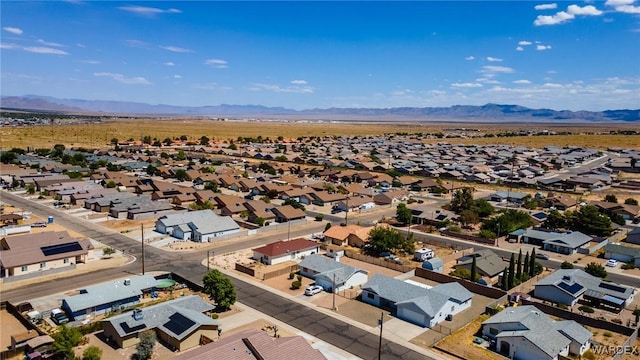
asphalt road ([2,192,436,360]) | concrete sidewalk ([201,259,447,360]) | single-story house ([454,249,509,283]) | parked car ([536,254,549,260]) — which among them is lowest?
concrete sidewalk ([201,259,447,360])

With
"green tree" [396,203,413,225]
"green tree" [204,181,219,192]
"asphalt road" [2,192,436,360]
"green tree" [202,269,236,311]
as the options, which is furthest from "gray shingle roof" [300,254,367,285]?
"green tree" [204,181,219,192]

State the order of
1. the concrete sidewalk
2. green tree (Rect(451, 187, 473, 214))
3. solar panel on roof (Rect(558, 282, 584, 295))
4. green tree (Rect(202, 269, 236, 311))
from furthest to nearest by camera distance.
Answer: green tree (Rect(451, 187, 473, 214)) < solar panel on roof (Rect(558, 282, 584, 295)) < green tree (Rect(202, 269, 236, 311)) < the concrete sidewalk

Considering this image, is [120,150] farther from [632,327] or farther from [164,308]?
[632,327]

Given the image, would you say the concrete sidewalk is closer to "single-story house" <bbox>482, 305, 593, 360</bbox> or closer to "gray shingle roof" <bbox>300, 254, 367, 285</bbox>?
"gray shingle roof" <bbox>300, 254, 367, 285</bbox>

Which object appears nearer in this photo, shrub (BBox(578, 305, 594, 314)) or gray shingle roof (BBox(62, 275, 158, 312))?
gray shingle roof (BBox(62, 275, 158, 312))

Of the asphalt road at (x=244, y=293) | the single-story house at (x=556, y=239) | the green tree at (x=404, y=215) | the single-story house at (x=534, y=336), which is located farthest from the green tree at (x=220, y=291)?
the single-story house at (x=556, y=239)
